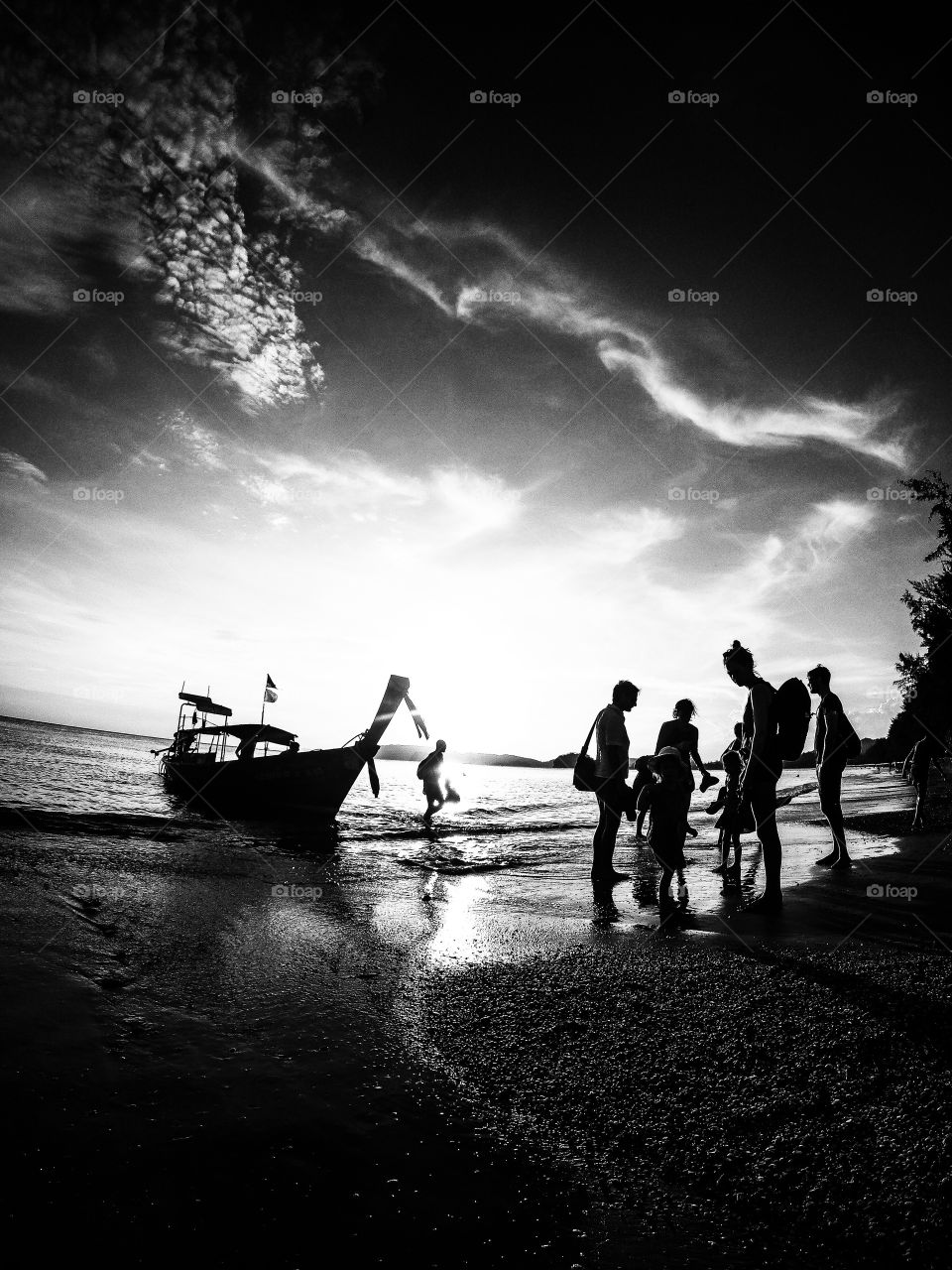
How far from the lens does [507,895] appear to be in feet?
22.1

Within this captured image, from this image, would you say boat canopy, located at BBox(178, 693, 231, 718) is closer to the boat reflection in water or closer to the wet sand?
the boat reflection in water

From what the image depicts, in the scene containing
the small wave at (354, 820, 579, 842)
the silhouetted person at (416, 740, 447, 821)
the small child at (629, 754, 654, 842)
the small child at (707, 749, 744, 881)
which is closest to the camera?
the small child at (629, 754, 654, 842)

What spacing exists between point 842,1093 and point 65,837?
12829 mm

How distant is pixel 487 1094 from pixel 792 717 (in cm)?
465

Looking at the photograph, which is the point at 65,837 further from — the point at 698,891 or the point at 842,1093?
the point at 842,1093

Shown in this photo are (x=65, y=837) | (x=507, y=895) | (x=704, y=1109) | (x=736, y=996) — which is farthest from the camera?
(x=65, y=837)

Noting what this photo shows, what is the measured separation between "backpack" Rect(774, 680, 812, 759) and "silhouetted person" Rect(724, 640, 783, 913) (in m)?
0.05

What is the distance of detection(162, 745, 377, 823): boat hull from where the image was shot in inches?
682

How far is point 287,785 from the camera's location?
58.2 feet

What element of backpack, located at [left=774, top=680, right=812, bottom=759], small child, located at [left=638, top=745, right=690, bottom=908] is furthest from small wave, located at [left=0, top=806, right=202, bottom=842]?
backpack, located at [left=774, top=680, right=812, bottom=759]

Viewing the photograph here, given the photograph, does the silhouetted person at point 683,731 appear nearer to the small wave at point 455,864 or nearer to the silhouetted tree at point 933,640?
the small wave at point 455,864

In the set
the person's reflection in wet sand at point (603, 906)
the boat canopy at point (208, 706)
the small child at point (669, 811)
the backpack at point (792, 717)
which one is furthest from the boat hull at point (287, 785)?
the backpack at point (792, 717)

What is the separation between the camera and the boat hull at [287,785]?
17.3 m

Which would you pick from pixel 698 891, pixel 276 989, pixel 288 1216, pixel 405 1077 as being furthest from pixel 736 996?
pixel 698 891
